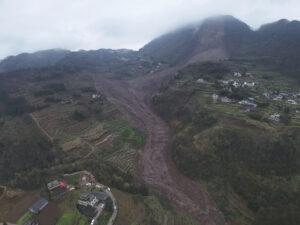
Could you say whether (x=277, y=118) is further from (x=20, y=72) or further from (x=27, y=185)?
(x=20, y=72)

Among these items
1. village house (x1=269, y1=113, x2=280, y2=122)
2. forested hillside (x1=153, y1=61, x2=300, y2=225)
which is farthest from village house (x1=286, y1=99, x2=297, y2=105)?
village house (x1=269, y1=113, x2=280, y2=122)

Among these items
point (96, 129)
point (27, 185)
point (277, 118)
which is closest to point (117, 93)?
point (96, 129)

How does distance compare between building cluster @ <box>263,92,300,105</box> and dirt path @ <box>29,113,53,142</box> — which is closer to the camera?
dirt path @ <box>29,113,53,142</box>

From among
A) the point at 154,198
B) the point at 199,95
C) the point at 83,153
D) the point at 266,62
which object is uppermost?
the point at 266,62

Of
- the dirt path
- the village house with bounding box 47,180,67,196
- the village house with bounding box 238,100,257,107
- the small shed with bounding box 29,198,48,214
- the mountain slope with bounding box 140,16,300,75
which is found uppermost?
the mountain slope with bounding box 140,16,300,75

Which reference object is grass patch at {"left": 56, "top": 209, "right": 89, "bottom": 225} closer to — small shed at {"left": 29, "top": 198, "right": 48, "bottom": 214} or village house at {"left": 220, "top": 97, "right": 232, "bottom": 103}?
small shed at {"left": 29, "top": 198, "right": 48, "bottom": 214}

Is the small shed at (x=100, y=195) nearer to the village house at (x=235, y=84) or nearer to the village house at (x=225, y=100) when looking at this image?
the village house at (x=225, y=100)
